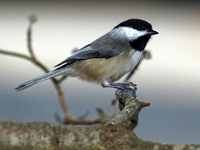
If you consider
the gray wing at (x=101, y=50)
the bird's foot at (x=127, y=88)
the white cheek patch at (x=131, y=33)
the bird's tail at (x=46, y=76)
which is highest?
the white cheek patch at (x=131, y=33)

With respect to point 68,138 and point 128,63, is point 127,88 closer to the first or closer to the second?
point 128,63

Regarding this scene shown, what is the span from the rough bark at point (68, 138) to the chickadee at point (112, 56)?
704 millimetres

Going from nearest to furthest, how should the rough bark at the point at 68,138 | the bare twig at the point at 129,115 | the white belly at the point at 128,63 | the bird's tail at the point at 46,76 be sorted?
the rough bark at the point at 68,138 < the bare twig at the point at 129,115 < the bird's tail at the point at 46,76 < the white belly at the point at 128,63

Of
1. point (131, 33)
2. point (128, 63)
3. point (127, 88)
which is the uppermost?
point (131, 33)

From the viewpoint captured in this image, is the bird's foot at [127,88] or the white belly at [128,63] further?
the white belly at [128,63]

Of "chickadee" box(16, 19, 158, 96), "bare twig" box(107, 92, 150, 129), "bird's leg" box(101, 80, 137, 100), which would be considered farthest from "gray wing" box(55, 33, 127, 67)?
"bare twig" box(107, 92, 150, 129)

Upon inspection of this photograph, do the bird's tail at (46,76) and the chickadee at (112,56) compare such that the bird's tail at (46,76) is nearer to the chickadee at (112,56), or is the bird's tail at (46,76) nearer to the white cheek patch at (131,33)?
the chickadee at (112,56)

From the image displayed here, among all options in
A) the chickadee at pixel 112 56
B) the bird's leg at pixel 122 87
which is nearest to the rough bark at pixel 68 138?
the bird's leg at pixel 122 87

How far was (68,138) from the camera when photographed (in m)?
0.70

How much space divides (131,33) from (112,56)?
0.15 metres

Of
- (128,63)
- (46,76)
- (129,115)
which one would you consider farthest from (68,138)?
(128,63)

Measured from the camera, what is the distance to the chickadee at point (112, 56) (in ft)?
4.78

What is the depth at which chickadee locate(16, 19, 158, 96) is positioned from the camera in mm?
1458

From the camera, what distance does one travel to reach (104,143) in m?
0.71
